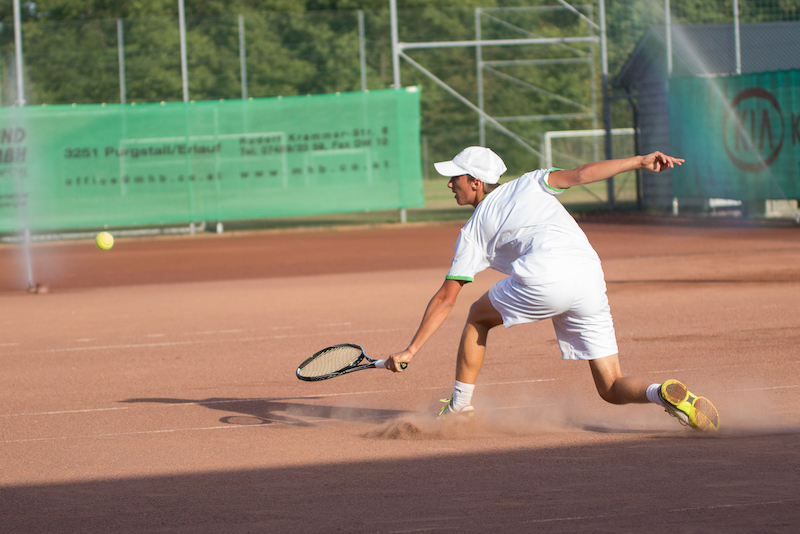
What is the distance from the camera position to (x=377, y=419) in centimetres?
586

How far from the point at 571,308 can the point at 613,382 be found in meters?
0.45

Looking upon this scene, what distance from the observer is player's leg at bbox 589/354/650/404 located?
4.88 m

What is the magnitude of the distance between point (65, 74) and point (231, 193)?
7.38 meters

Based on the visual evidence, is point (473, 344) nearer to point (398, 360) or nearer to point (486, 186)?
point (398, 360)

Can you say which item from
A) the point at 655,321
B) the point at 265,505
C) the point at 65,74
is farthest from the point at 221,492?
the point at 65,74

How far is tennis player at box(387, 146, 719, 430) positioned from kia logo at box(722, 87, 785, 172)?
14.2m

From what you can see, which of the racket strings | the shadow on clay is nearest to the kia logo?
the shadow on clay

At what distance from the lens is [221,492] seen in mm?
4391

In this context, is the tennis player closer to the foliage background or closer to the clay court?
the clay court

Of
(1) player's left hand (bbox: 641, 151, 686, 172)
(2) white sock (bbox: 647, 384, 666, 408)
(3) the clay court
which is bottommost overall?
(3) the clay court

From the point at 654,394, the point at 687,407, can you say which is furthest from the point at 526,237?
the point at 687,407

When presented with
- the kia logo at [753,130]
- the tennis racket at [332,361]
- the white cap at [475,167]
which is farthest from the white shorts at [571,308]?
the kia logo at [753,130]

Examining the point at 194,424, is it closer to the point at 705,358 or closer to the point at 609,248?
the point at 705,358

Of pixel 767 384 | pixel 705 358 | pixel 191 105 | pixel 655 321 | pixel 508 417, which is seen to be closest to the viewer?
pixel 508 417
